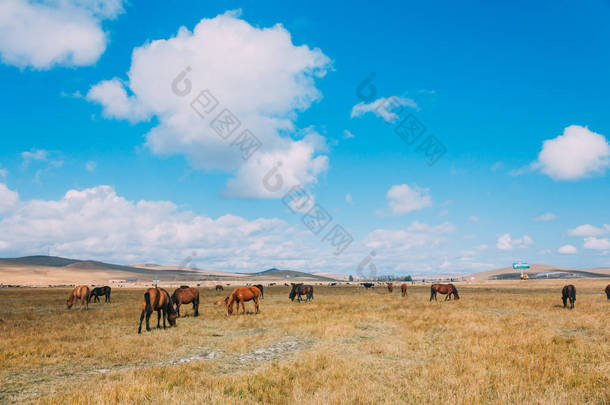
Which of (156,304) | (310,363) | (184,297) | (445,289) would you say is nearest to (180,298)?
(184,297)

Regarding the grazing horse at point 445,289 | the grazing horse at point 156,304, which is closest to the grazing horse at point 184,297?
the grazing horse at point 156,304

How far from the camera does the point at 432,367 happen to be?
401 inches

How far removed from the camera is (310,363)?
34.6ft

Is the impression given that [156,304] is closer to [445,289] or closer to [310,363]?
[310,363]

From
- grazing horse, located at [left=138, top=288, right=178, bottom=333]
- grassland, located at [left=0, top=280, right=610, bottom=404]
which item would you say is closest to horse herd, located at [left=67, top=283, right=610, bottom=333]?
grazing horse, located at [left=138, top=288, right=178, bottom=333]

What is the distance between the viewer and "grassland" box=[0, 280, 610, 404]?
8.01 m

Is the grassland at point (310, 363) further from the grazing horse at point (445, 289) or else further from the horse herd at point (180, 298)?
the grazing horse at point (445, 289)

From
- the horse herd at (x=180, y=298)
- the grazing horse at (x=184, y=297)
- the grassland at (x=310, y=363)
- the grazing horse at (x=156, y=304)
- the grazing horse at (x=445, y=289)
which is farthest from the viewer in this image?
the grazing horse at (x=445, y=289)

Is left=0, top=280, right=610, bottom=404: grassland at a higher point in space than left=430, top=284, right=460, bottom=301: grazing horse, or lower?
higher

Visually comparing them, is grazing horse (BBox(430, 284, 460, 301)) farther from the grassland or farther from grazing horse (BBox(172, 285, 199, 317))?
grazing horse (BBox(172, 285, 199, 317))

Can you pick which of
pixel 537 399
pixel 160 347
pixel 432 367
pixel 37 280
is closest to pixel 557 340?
pixel 432 367

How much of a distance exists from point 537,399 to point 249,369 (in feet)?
24.4

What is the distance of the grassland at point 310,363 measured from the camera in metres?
8.01

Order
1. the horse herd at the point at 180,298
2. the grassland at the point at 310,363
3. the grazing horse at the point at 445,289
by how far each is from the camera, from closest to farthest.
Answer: the grassland at the point at 310,363, the horse herd at the point at 180,298, the grazing horse at the point at 445,289
